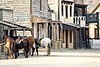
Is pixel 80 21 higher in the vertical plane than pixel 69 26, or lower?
higher

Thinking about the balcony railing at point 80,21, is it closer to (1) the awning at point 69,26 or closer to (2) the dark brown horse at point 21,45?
(1) the awning at point 69,26

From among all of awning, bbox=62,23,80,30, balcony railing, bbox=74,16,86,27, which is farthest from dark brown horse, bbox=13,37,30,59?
balcony railing, bbox=74,16,86,27

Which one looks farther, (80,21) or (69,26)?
(80,21)

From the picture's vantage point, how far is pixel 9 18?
145 feet

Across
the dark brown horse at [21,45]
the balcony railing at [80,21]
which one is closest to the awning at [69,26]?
the balcony railing at [80,21]

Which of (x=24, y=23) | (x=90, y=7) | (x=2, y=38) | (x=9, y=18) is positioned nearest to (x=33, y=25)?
(x=24, y=23)

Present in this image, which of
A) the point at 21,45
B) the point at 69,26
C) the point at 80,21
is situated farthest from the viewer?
the point at 80,21

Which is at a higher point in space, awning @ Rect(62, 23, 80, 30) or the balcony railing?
the balcony railing

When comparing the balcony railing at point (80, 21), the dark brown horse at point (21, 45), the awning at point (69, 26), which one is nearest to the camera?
the dark brown horse at point (21, 45)

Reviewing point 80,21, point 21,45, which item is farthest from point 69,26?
point 21,45

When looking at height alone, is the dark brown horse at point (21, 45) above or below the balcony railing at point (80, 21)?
below

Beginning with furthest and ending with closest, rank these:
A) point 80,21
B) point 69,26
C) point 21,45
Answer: point 80,21, point 69,26, point 21,45

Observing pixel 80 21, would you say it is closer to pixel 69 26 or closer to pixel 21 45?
pixel 69 26

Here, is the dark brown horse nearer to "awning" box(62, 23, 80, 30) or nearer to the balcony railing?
"awning" box(62, 23, 80, 30)
